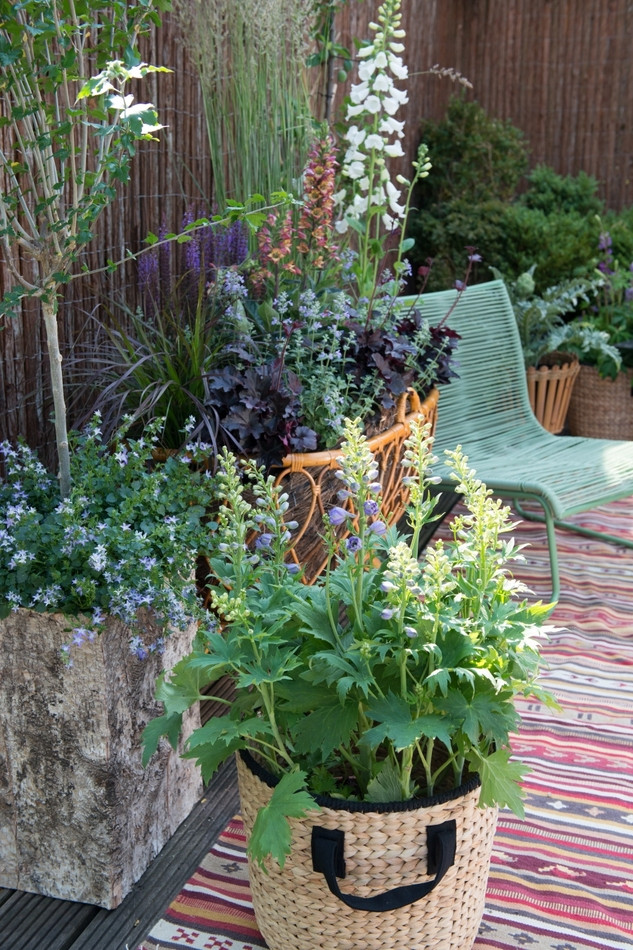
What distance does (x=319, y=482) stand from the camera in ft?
6.48

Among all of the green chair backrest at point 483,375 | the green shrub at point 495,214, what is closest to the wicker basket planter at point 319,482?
the green chair backrest at point 483,375

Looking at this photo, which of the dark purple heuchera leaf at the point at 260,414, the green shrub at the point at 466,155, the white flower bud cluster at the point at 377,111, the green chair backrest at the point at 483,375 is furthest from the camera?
the green shrub at the point at 466,155

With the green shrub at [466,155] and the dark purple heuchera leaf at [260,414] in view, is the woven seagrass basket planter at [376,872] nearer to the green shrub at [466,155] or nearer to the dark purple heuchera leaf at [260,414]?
the dark purple heuchera leaf at [260,414]

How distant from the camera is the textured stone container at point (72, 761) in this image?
4.85 ft

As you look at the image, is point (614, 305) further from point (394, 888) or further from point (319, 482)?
point (394, 888)

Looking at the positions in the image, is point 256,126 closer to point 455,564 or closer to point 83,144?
point 83,144

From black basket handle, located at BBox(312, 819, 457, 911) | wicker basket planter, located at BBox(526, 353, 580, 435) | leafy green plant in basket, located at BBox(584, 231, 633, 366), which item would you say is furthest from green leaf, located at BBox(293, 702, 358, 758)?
leafy green plant in basket, located at BBox(584, 231, 633, 366)

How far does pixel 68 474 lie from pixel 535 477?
1541mm

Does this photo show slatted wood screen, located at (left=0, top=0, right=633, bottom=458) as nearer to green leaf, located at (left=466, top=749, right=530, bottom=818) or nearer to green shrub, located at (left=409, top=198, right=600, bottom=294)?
green shrub, located at (left=409, top=198, right=600, bottom=294)

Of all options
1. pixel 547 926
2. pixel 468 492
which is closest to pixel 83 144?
pixel 468 492

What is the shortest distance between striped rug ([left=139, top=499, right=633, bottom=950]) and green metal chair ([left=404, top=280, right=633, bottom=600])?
0.35 m

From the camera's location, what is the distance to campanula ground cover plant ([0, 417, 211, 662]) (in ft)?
4.73

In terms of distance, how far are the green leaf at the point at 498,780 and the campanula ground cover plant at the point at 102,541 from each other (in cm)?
54

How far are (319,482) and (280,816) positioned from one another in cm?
89
